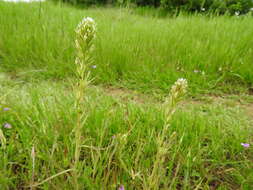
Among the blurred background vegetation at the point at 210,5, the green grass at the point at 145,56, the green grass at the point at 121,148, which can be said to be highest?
the blurred background vegetation at the point at 210,5

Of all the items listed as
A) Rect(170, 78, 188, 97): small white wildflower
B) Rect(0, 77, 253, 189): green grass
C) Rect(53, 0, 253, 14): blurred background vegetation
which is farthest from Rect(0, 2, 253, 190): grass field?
Rect(53, 0, 253, 14): blurred background vegetation

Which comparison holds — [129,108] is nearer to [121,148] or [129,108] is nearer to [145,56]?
[121,148]

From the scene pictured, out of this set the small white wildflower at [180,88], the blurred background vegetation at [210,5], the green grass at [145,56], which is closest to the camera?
the small white wildflower at [180,88]

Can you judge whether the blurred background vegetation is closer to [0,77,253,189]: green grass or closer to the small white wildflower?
[0,77,253,189]: green grass

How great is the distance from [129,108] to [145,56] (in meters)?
1.19

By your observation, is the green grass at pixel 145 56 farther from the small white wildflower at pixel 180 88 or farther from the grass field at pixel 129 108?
the small white wildflower at pixel 180 88

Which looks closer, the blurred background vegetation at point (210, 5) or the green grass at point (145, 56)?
the green grass at point (145, 56)

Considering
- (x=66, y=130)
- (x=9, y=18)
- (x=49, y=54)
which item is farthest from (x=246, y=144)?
(x=9, y=18)

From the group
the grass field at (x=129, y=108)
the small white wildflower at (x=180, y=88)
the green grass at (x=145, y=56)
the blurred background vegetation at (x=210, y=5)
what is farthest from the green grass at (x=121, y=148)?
the blurred background vegetation at (x=210, y=5)

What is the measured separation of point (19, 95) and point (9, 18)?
7.71 ft

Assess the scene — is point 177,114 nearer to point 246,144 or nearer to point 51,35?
point 246,144

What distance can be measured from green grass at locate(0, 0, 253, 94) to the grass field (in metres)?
0.01

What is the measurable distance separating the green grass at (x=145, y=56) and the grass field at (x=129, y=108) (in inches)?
0.5

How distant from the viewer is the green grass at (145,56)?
2500 mm
